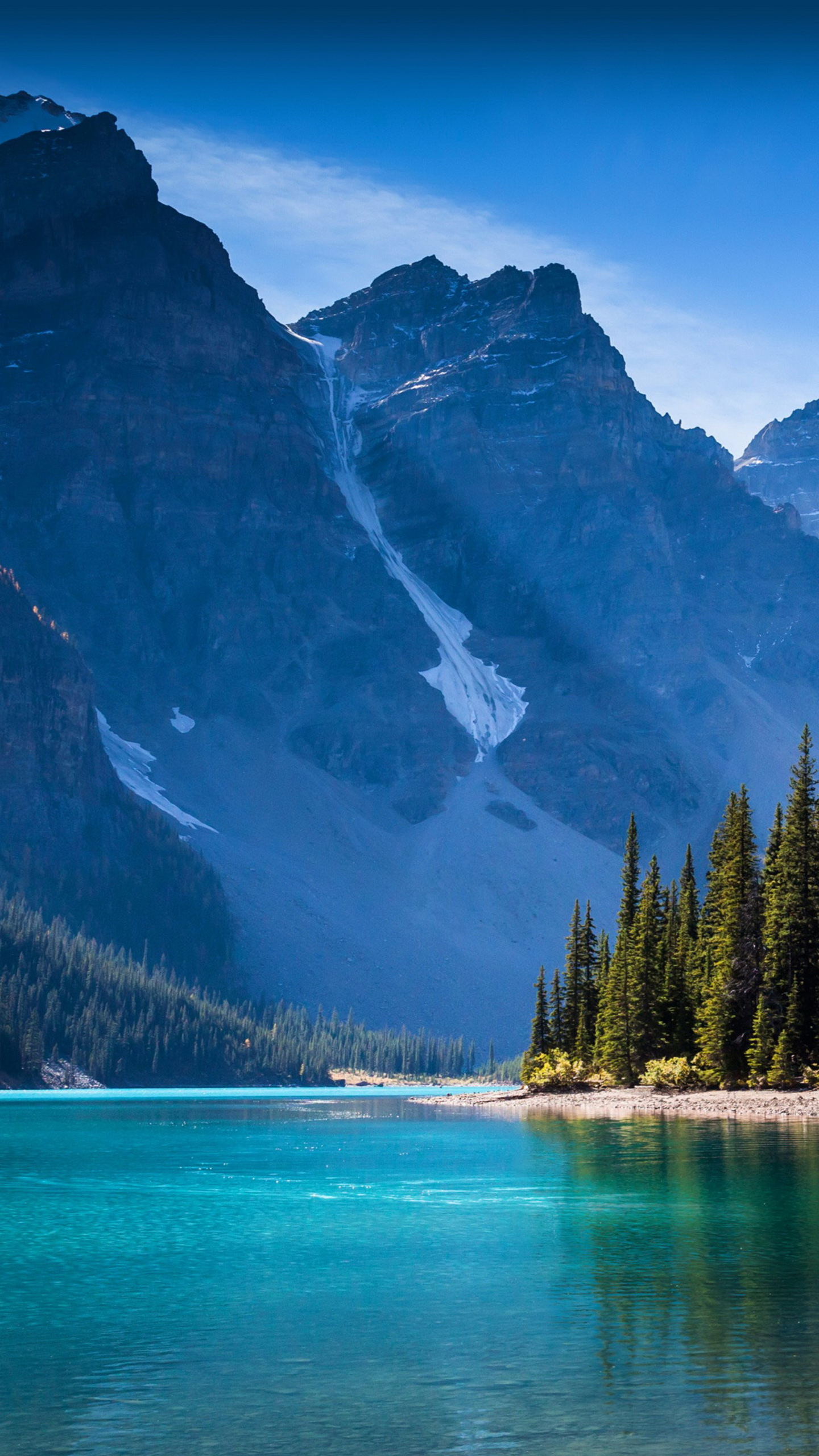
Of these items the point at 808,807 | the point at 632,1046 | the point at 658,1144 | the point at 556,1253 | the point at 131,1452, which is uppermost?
the point at 808,807

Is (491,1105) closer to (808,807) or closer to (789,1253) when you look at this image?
(808,807)

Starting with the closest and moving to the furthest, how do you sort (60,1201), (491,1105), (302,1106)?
(60,1201)
(491,1105)
(302,1106)

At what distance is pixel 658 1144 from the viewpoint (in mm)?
64688

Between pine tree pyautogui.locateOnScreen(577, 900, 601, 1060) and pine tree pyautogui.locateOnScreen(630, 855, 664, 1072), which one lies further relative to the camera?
pine tree pyautogui.locateOnScreen(577, 900, 601, 1060)

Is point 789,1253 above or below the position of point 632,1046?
below

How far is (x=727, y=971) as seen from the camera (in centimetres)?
9138

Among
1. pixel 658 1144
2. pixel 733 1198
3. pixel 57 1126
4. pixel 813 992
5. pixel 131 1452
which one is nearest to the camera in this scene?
pixel 131 1452

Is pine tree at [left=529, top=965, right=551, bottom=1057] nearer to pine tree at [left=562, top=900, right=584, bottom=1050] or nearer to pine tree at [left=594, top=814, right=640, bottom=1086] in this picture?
pine tree at [left=562, top=900, right=584, bottom=1050]

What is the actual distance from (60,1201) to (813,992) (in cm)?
4540

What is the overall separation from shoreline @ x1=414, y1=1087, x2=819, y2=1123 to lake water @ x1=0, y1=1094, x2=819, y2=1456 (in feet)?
41.5

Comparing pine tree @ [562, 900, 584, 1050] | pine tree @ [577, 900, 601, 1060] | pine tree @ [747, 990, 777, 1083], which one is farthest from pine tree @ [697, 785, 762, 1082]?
pine tree @ [562, 900, 584, 1050]

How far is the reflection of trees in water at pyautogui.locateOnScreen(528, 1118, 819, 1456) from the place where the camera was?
80.7ft

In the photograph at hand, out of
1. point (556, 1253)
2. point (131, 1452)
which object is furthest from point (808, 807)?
point (131, 1452)

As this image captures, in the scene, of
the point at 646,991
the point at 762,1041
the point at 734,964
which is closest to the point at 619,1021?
the point at 646,991
